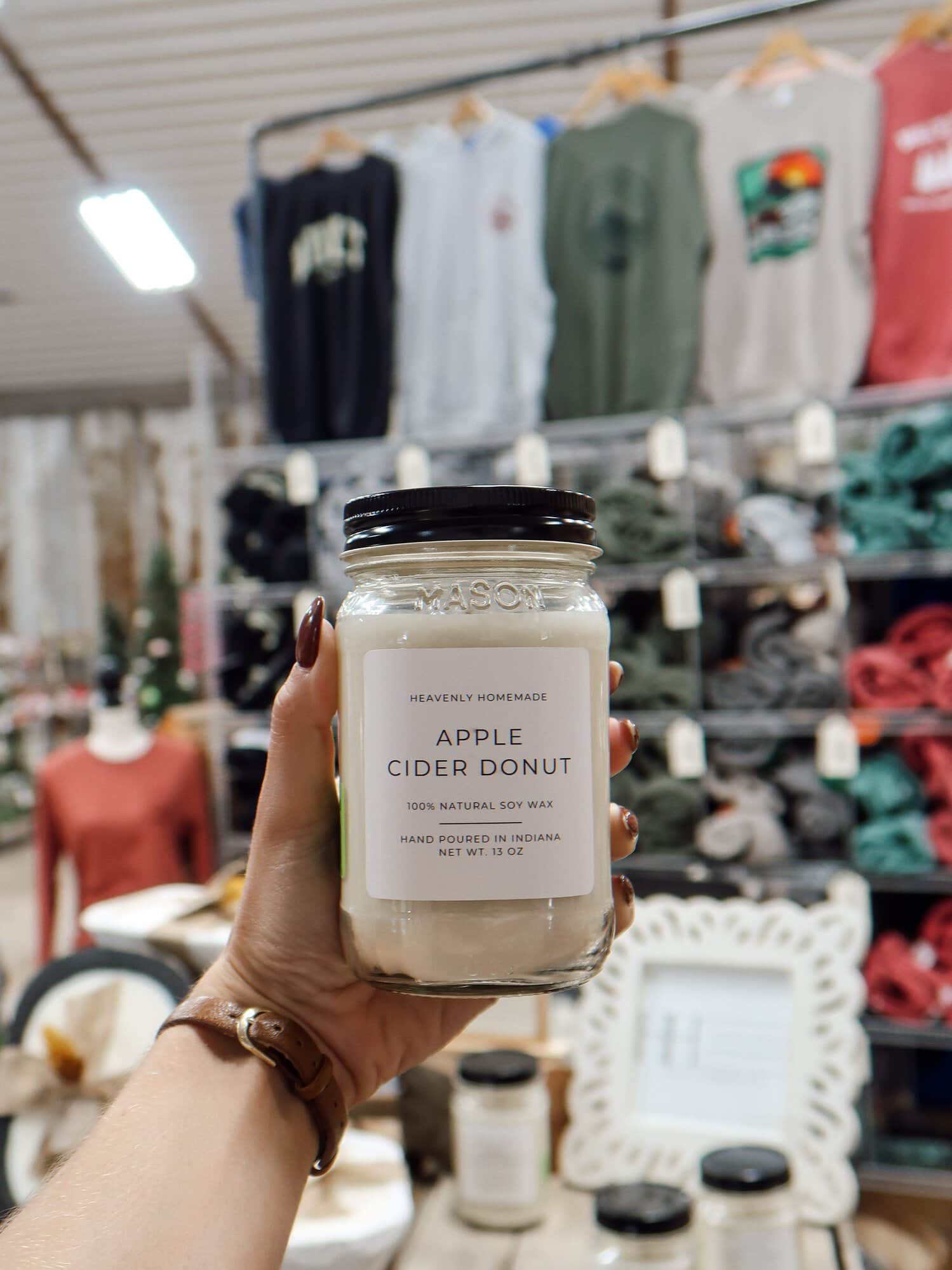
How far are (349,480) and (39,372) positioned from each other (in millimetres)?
6057

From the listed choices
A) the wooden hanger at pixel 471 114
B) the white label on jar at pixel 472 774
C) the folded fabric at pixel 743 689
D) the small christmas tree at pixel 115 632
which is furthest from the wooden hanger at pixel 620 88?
the small christmas tree at pixel 115 632

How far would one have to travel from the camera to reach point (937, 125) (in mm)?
2607

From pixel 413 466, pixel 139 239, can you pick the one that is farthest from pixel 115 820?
pixel 139 239

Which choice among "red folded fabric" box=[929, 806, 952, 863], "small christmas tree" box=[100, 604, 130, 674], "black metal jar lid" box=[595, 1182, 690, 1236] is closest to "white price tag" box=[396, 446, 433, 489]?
"red folded fabric" box=[929, 806, 952, 863]

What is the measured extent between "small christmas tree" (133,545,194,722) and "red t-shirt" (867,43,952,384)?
434 centimetres

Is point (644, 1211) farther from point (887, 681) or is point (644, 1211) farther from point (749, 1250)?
point (887, 681)

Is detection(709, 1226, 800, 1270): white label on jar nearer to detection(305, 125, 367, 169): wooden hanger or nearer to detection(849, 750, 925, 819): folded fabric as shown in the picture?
detection(849, 750, 925, 819): folded fabric

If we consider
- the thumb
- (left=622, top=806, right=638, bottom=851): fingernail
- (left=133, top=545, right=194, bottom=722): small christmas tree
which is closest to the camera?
the thumb

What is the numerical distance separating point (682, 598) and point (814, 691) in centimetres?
34

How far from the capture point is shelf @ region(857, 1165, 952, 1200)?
2.09 metres

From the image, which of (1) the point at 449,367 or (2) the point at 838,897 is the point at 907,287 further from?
(2) the point at 838,897

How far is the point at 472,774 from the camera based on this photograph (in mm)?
662

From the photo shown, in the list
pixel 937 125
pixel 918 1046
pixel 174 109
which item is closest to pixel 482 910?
pixel 918 1046

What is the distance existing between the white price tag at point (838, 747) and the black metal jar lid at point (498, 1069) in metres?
1.24
